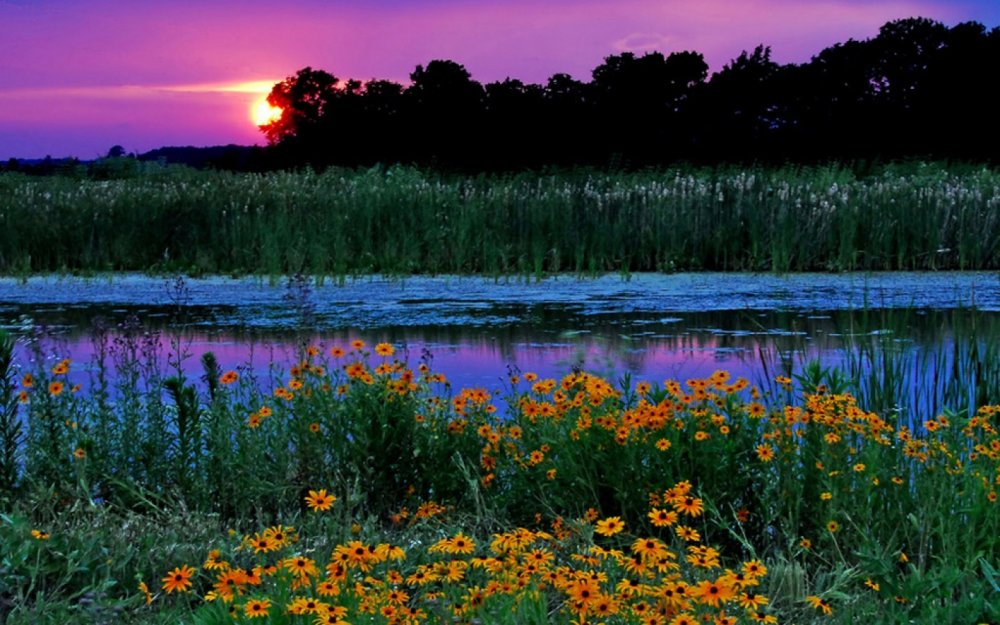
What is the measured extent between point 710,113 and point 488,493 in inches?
1518

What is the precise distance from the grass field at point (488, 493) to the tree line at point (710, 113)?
3476 cm

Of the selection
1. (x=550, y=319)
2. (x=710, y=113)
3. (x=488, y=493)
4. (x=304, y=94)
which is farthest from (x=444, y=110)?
(x=488, y=493)

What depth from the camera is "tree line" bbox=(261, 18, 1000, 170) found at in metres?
39.4

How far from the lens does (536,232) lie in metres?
13.5

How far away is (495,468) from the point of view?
4645 mm

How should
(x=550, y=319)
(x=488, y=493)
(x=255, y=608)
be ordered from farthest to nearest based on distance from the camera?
(x=550, y=319) < (x=488, y=493) < (x=255, y=608)

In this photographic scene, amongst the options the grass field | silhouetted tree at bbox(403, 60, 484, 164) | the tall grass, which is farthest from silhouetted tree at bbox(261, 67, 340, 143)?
the grass field

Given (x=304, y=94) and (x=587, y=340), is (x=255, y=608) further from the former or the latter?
(x=304, y=94)

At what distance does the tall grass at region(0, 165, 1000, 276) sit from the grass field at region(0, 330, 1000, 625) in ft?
26.2

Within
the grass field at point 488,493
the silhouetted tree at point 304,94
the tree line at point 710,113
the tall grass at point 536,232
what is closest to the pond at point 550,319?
the tall grass at point 536,232

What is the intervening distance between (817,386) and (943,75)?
39.9 meters

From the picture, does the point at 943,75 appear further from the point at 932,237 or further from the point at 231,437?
the point at 231,437

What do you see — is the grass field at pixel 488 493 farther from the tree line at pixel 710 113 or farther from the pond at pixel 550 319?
the tree line at pixel 710 113

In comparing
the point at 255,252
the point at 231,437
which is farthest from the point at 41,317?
the point at 231,437
